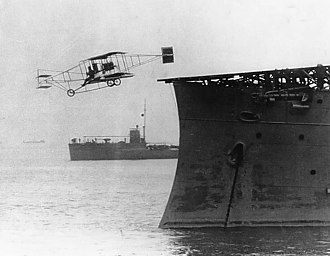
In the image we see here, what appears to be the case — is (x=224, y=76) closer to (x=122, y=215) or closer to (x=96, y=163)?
(x=122, y=215)

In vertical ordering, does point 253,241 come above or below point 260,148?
below

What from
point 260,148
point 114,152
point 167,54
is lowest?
point 114,152

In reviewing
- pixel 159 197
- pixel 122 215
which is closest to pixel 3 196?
pixel 159 197

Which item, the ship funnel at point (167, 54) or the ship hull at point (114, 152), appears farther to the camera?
the ship hull at point (114, 152)

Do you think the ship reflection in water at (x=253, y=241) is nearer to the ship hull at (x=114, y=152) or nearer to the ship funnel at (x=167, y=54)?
the ship funnel at (x=167, y=54)

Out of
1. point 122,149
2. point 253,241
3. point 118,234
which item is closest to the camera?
point 253,241

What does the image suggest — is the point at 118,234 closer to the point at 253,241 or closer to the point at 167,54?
the point at 253,241

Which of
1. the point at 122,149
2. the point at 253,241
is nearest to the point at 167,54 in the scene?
the point at 253,241

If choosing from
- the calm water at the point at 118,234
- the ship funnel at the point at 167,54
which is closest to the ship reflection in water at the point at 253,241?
the calm water at the point at 118,234
